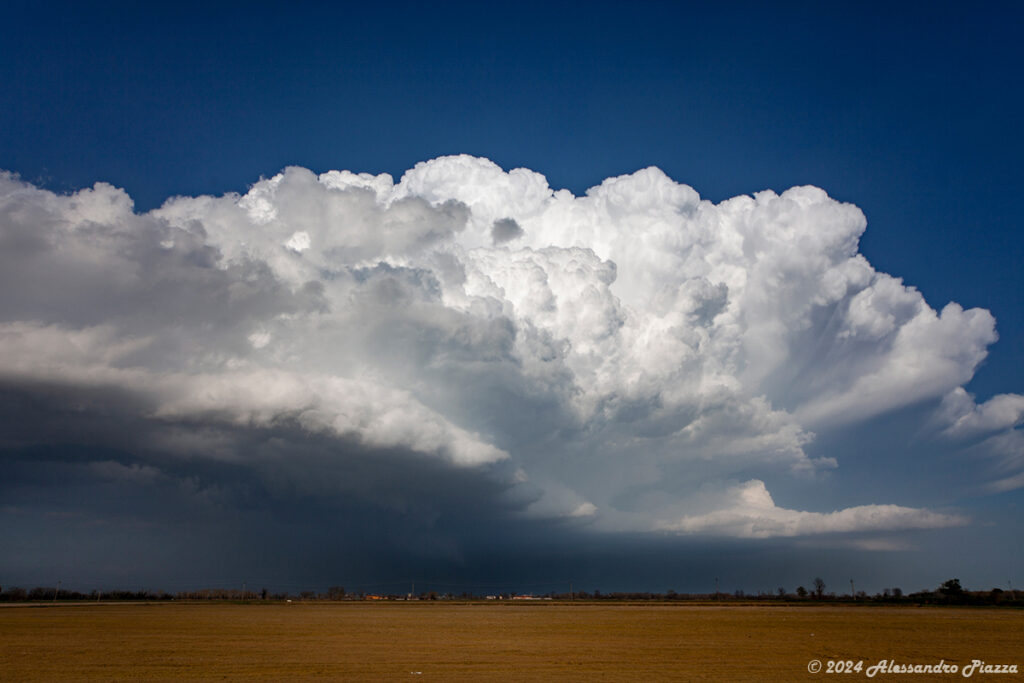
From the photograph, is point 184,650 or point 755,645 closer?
point 184,650

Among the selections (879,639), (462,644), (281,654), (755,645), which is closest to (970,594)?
(879,639)

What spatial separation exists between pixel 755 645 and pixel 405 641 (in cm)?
2406

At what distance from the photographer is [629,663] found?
112 ft

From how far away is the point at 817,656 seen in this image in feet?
124

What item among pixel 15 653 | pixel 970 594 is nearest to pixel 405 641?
pixel 15 653

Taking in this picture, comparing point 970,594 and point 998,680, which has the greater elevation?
point 998,680

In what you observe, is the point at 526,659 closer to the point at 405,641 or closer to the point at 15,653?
the point at 405,641

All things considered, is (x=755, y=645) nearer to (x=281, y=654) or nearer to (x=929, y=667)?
(x=929, y=667)

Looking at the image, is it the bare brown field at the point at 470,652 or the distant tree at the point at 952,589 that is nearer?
the bare brown field at the point at 470,652

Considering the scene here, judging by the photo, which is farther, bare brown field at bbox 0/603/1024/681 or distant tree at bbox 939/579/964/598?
distant tree at bbox 939/579/964/598

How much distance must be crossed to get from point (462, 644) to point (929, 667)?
2735 centimetres

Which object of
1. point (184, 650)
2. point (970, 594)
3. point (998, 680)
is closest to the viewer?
point (998, 680)

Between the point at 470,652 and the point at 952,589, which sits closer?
the point at 470,652

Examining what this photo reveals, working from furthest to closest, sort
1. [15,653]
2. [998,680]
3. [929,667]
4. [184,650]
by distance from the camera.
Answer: [184,650] < [15,653] < [929,667] < [998,680]
